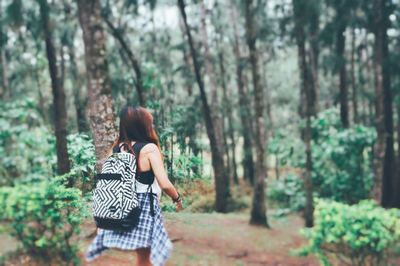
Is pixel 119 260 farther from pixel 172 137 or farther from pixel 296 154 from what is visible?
pixel 296 154

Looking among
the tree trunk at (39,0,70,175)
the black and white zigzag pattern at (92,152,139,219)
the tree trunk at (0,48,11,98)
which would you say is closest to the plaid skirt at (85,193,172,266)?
the black and white zigzag pattern at (92,152,139,219)

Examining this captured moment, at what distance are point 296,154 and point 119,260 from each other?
11.2 meters

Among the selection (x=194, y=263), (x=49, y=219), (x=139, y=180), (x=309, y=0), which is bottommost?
(x=194, y=263)

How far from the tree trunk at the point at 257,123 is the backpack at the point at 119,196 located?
910cm

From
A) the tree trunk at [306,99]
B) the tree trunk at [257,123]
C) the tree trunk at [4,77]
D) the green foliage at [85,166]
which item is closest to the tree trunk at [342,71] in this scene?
the tree trunk at [306,99]

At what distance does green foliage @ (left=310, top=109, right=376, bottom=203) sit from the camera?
1562 centimetres

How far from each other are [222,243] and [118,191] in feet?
23.7

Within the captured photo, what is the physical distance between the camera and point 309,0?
13.5 meters

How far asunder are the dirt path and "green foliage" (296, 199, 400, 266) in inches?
85.7

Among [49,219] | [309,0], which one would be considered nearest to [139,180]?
[49,219]

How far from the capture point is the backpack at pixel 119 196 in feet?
13.5

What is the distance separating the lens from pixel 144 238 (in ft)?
13.9

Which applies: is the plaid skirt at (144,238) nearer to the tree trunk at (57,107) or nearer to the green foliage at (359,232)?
the green foliage at (359,232)

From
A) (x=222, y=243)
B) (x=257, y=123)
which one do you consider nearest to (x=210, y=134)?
(x=257, y=123)
